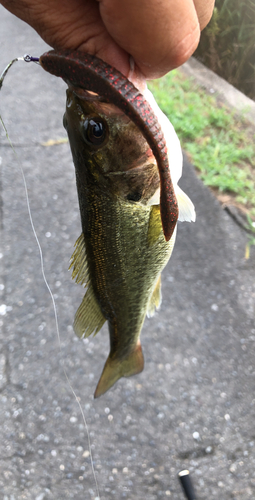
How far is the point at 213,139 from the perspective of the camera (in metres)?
3.77

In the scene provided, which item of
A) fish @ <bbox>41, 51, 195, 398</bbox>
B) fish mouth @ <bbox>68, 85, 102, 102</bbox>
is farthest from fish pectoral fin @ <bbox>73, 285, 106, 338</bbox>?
fish mouth @ <bbox>68, 85, 102, 102</bbox>

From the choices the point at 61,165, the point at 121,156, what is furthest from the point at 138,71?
the point at 61,165

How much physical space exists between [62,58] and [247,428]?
7.86 feet

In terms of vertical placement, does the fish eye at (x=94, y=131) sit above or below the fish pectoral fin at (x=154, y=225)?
above

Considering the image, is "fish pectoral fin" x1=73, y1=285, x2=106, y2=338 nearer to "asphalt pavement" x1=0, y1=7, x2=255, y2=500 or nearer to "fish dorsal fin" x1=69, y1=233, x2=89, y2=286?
"fish dorsal fin" x1=69, y1=233, x2=89, y2=286

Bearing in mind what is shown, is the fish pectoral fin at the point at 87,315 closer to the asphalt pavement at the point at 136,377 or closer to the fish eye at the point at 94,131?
the fish eye at the point at 94,131

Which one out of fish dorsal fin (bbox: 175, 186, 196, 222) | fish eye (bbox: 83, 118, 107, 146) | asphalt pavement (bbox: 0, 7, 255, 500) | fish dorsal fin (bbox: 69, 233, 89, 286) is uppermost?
fish eye (bbox: 83, 118, 107, 146)

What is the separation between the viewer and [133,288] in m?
1.33

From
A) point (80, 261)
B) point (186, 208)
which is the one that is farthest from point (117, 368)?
point (186, 208)

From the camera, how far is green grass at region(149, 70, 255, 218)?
11.4 feet

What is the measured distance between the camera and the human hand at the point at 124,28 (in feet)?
2.20

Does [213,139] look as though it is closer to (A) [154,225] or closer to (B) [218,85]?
(B) [218,85]

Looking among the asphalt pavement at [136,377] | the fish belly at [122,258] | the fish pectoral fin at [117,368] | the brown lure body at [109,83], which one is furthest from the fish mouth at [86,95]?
the asphalt pavement at [136,377]

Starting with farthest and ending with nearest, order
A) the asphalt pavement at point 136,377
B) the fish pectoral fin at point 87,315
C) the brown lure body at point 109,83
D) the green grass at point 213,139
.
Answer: the green grass at point 213,139 < the asphalt pavement at point 136,377 < the fish pectoral fin at point 87,315 < the brown lure body at point 109,83
